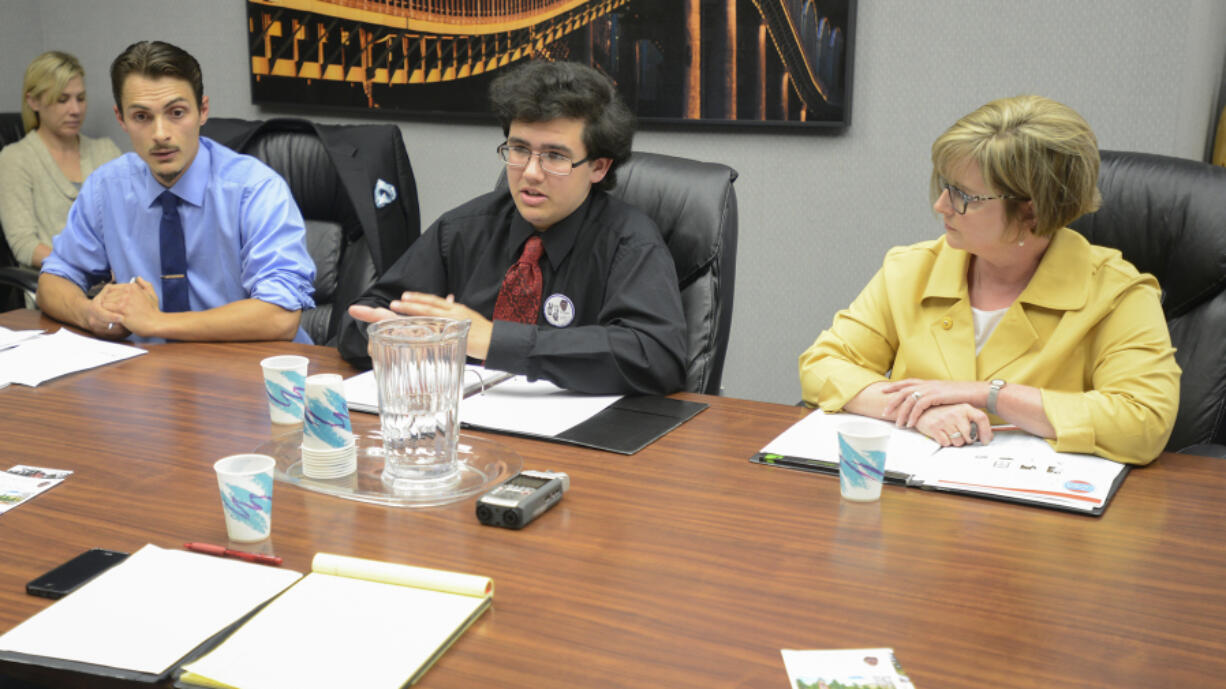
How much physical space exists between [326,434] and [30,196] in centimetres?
324

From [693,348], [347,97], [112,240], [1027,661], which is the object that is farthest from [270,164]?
[1027,661]

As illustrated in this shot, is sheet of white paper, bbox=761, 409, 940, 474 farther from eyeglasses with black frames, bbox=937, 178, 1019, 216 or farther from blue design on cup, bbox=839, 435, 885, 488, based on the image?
eyeglasses with black frames, bbox=937, 178, 1019, 216

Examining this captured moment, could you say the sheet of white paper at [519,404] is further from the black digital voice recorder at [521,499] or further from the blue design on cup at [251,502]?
the blue design on cup at [251,502]

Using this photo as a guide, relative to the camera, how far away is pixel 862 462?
127 centimetres

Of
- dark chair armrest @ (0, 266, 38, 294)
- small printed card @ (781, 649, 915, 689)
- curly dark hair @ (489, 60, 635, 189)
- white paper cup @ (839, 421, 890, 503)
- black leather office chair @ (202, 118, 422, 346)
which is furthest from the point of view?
dark chair armrest @ (0, 266, 38, 294)

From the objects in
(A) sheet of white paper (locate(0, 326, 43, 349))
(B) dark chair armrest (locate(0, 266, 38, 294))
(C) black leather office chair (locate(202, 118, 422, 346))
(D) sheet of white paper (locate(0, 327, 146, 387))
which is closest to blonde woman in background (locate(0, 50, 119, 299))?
(B) dark chair armrest (locate(0, 266, 38, 294))

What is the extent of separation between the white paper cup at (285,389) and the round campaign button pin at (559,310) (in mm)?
554

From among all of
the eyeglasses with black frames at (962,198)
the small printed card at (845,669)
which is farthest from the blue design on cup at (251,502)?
the eyeglasses with black frames at (962,198)

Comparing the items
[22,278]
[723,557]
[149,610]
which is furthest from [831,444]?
[22,278]

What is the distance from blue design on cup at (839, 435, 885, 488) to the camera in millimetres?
1270

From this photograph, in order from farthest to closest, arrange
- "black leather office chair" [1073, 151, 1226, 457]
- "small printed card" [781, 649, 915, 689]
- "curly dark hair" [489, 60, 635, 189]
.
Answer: "curly dark hair" [489, 60, 635, 189], "black leather office chair" [1073, 151, 1226, 457], "small printed card" [781, 649, 915, 689]

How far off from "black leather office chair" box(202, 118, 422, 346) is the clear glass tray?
3.82 ft

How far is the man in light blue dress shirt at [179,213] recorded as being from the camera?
2322mm

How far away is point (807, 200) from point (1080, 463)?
184 centimetres
